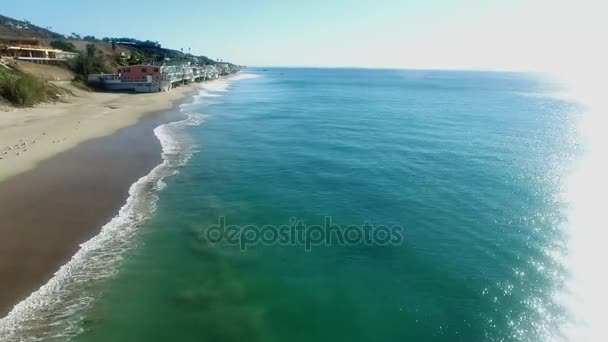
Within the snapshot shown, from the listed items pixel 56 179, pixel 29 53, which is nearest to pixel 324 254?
pixel 56 179

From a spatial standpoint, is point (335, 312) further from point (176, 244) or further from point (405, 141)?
point (405, 141)

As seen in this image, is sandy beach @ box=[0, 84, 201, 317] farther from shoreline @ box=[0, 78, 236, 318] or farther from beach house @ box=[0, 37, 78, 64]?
beach house @ box=[0, 37, 78, 64]

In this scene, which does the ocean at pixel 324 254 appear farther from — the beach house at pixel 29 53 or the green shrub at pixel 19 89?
the beach house at pixel 29 53

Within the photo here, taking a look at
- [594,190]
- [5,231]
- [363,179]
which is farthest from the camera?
[363,179]

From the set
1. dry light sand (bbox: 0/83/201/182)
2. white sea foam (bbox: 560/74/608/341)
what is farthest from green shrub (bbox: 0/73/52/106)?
white sea foam (bbox: 560/74/608/341)

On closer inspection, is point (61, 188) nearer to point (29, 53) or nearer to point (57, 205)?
point (57, 205)

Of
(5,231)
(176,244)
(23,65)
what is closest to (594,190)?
(176,244)
